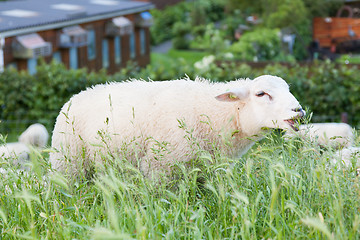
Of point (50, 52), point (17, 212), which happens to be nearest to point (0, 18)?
point (50, 52)

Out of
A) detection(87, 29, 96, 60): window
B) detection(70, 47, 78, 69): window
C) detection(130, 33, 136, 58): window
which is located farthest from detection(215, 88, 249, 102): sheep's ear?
detection(130, 33, 136, 58): window

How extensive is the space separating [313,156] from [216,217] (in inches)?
34.8

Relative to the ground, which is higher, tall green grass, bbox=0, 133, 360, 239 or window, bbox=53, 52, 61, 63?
tall green grass, bbox=0, 133, 360, 239

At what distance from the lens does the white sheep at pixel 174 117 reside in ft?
16.8

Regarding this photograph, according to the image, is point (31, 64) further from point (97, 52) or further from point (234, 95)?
point (234, 95)

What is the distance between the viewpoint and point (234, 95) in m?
5.24

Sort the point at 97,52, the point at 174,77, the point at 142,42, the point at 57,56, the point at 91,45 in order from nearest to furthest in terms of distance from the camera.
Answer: the point at 174,77 < the point at 57,56 < the point at 91,45 < the point at 97,52 < the point at 142,42

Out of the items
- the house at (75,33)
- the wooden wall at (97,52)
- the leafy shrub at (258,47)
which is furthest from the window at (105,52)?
the leafy shrub at (258,47)

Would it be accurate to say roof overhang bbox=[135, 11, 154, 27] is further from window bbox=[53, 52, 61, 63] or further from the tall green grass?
the tall green grass

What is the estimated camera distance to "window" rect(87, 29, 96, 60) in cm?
2458

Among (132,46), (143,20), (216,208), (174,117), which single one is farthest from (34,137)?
(143,20)

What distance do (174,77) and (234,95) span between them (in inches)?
322

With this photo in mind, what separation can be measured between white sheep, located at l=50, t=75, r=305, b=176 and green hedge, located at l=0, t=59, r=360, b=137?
7.14m

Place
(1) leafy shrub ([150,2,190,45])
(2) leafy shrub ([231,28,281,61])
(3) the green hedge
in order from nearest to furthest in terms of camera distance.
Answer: (3) the green hedge → (2) leafy shrub ([231,28,281,61]) → (1) leafy shrub ([150,2,190,45])
